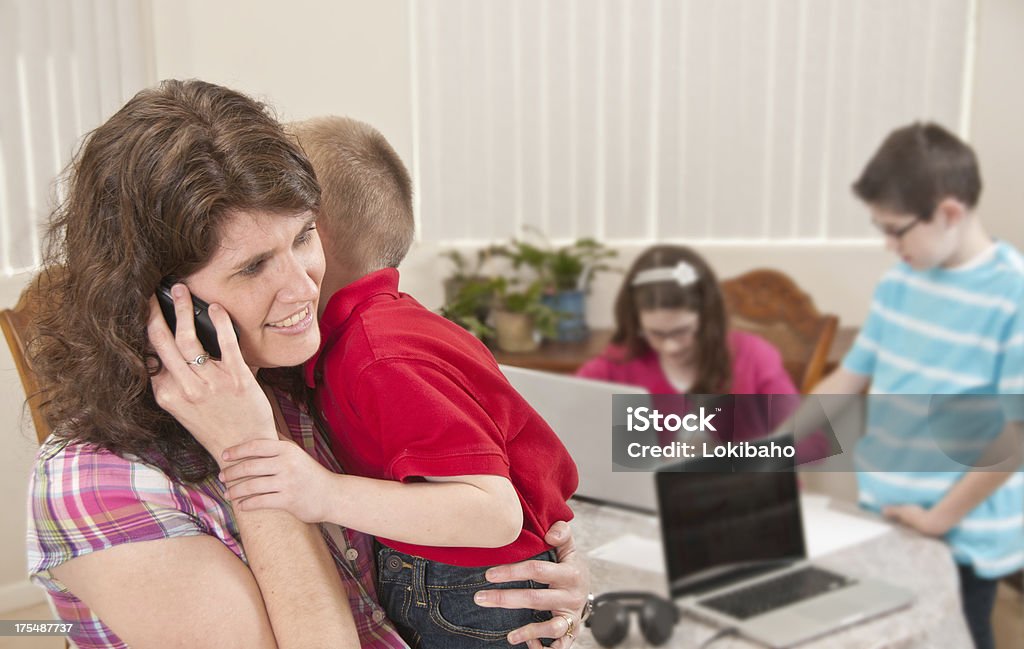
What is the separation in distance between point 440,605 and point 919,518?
1.41 feet

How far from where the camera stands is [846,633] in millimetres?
697

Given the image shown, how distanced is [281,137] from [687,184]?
1385mm

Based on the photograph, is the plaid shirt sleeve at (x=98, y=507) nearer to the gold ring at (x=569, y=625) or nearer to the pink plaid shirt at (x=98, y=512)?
the pink plaid shirt at (x=98, y=512)

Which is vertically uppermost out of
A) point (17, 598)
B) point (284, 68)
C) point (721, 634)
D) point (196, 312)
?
point (284, 68)

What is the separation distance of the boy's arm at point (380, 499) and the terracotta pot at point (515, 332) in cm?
25

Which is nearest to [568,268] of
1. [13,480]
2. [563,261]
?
[563,261]

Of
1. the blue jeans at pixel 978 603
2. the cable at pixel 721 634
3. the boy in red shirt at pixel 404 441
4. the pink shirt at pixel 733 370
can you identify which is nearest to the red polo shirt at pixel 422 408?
the boy in red shirt at pixel 404 441

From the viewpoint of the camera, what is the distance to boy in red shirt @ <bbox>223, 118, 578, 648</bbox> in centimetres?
36

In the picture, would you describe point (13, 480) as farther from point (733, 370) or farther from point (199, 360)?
point (733, 370)

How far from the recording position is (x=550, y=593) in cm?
43

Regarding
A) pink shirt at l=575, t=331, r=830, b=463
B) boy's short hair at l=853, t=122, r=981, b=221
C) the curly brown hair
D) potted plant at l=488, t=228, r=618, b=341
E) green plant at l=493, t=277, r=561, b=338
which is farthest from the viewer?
potted plant at l=488, t=228, r=618, b=341

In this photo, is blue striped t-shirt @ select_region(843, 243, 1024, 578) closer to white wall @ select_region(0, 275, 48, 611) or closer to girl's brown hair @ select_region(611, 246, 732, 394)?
girl's brown hair @ select_region(611, 246, 732, 394)

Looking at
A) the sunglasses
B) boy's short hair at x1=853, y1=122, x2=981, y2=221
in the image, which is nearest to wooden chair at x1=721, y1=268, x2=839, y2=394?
boy's short hair at x1=853, y1=122, x2=981, y2=221

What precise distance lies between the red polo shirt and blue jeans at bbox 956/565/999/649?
0.42 metres
